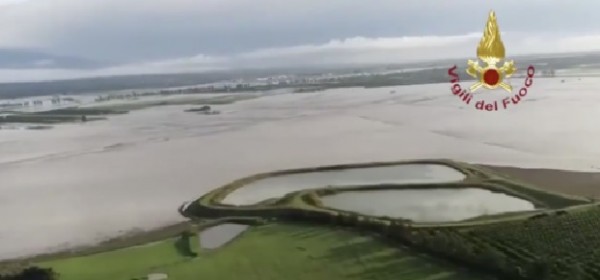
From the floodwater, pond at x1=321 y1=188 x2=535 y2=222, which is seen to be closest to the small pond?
the floodwater

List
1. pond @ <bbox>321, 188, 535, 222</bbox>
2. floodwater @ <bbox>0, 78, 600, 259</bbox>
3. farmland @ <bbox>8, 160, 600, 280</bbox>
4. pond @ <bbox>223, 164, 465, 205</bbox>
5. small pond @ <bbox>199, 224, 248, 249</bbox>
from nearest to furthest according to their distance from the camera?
farmland @ <bbox>8, 160, 600, 280</bbox>, small pond @ <bbox>199, 224, 248, 249</bbox>, pond @ <bbox>321, 188, 535, 222</bbox>, floodwater @ <bbox>0, 78, 600, 259</bbox>, pond @ <bbox>223, 164, 465, 205</bbox>

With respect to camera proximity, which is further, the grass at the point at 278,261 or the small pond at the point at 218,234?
the small pond at the point at 218,234

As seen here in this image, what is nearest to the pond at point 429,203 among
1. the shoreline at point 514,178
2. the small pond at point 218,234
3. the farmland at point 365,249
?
the farmland at point 365,249

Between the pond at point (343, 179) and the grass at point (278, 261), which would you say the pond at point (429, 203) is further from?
the grass at point (278, 261)

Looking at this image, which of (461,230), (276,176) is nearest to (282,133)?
(276,176)

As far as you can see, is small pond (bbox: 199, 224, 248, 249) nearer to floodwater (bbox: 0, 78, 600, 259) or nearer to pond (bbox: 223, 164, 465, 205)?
floodwater (bbox: 0, 78, 600, 259)

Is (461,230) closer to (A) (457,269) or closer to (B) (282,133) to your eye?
(A) (457,269)
